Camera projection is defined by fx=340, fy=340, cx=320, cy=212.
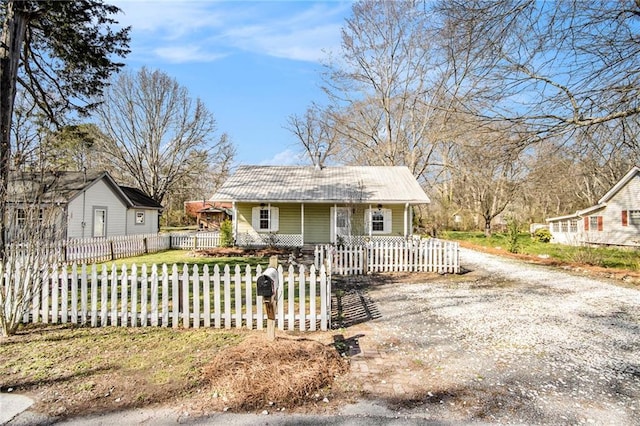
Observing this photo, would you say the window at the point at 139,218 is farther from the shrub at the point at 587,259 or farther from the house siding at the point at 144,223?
the shrub at the point at 587,259

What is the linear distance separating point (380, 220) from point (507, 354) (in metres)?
13.8

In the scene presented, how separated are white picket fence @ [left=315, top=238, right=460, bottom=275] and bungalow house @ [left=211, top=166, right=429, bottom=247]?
573cm

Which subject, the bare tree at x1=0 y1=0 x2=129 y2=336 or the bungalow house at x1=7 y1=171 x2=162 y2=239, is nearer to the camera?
the bare tree at x1=0 y1=0 x2=129 y2=336

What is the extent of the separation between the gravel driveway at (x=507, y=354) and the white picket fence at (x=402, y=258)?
256 centimetres

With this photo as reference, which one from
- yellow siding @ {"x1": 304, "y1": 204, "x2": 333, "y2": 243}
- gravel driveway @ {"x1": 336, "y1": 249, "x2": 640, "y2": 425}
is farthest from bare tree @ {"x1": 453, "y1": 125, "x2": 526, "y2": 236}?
yellow siding @ {"x1": 304, "y1": 204, "x2": 333, "y2": 243}

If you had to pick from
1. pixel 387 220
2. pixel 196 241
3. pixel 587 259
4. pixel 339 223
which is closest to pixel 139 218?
pixel 196 241

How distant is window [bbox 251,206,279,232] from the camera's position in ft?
59.9

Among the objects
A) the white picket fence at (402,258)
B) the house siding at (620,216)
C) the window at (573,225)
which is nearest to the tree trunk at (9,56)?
the white picket fence at (402,258)

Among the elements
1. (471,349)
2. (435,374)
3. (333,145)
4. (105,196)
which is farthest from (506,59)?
(333,145)

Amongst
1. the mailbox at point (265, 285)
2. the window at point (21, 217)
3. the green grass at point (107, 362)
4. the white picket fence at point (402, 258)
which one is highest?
the window at point (21, 217)

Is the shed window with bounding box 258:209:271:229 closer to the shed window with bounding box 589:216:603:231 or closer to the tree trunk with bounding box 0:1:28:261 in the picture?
the tree trunk with bounding box 0:1:28:261

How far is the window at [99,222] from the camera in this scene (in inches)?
819

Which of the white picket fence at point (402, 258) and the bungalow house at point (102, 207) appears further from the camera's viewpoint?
the bungalow house at point (102, 207)

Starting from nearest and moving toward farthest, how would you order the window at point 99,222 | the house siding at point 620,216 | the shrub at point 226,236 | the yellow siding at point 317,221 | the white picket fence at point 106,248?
the white picket fence at point 106,248 < the shrub at point 226,236 < the yellow siding at point 317,221 < the window at point 99,222 < the house siding at point 620,216
